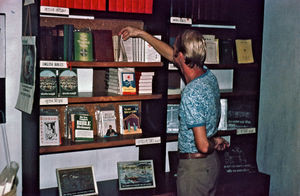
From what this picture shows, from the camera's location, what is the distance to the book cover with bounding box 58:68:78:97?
8.93 feet

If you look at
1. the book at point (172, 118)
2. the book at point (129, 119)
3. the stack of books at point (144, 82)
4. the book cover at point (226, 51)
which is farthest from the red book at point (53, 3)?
the book cover at point (226, 51)

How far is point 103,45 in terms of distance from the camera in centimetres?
285

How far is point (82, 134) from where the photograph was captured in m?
2.82

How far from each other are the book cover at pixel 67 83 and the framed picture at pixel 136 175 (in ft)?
2.46

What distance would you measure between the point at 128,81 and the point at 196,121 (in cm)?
87

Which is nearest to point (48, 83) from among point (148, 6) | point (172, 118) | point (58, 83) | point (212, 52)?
point (58, 83)

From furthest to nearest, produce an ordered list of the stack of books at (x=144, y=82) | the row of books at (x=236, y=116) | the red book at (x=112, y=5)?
the row of books at (x=236, y=116) → the stack of books at (x=144, y=82) → the red book at (x=112, y=5)

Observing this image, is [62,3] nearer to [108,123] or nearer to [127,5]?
[127,5]

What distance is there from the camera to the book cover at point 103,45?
282 cm

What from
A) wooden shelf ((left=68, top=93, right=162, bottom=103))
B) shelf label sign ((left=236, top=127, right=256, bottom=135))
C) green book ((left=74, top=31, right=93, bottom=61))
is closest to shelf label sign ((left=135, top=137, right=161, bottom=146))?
wooden shelf ((left=68, top=93, right=162, bottom=103))

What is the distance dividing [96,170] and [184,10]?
5.34ft

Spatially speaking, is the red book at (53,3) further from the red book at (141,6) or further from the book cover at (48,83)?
the red book at (141,6)

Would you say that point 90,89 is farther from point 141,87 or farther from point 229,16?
point 229,16

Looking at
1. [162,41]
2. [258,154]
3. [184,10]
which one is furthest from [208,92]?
[258,154]
